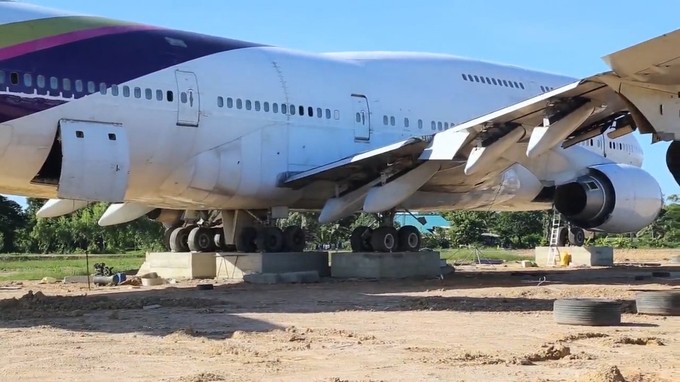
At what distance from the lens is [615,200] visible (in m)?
19.4

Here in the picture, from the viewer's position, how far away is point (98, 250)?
2616 inches

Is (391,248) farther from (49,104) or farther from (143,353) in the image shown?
(143,353)

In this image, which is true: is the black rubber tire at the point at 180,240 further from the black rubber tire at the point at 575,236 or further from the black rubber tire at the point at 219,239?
the black rubber tire at the point at 575,236

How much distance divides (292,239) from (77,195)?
5650 millimetres

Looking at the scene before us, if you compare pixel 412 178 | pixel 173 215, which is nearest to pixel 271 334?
pixel 412 178

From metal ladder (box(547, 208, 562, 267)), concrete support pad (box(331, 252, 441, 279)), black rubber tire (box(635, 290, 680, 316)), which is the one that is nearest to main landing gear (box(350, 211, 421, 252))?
concrete support pad (box(331, 252, 441, 279))

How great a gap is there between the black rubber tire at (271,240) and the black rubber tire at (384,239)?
202 centimetres

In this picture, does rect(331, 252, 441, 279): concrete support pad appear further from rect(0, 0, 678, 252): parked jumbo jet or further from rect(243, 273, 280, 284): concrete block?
rect(243, 273, 280, 284): concrete block

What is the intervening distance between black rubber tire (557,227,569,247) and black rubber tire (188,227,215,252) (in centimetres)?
1131

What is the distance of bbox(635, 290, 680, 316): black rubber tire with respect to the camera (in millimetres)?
10750

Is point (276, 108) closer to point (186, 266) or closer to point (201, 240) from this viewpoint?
point (186, 266)

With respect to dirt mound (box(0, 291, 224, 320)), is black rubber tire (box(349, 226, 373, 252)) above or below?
above

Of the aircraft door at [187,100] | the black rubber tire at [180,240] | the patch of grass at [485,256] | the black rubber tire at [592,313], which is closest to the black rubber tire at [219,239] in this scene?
the black rubber tire at [180,240]

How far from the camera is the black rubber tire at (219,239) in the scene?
67.9ft
